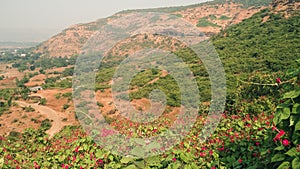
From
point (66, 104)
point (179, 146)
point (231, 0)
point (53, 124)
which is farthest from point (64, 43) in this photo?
point (179, 146)

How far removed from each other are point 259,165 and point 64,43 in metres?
157

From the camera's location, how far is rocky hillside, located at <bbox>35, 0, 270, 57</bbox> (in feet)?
315

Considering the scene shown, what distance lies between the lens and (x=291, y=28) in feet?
143

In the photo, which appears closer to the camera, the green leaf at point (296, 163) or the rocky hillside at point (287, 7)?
the green leaf at point (296, 163)

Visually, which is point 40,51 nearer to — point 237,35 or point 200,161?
point 237,35

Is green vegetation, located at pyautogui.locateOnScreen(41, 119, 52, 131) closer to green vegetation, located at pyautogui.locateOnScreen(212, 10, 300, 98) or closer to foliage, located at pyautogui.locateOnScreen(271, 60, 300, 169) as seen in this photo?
green vegetation, located at pyautogui.locateOnScreen(212, 10, 300, 98)

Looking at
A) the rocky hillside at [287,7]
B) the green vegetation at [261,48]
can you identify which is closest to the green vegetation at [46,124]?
the green vegetation at [261,48]

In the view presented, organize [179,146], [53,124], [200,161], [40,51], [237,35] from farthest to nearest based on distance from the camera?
[40,51] → [237,35] → [53,124] → [179,146] → [200,161]

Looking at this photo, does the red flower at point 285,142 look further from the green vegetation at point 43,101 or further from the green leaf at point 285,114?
the green vegetation at point 43,101

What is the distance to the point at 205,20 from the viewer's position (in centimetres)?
10812

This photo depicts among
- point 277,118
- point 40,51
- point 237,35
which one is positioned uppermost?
point 277,118

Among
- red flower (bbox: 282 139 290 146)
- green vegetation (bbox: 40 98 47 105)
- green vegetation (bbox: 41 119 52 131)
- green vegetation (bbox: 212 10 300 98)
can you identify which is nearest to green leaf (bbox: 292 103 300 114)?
red flower (bbox: 282 139 290 146)

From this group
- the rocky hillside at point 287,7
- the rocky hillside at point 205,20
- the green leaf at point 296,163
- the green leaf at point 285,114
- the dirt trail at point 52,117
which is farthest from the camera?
the rocky hillside at point 205,20

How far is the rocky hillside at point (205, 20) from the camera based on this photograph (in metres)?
95.9
